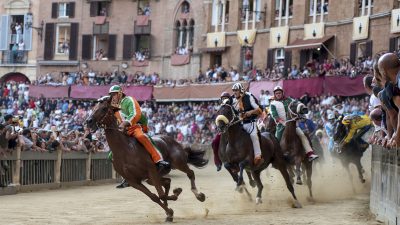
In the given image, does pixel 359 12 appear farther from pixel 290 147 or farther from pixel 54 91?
pixel 290 147

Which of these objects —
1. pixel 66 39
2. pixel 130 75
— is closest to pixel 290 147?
pixel 130 75

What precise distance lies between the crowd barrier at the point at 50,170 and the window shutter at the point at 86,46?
3907 cm

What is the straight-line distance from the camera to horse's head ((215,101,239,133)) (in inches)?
712

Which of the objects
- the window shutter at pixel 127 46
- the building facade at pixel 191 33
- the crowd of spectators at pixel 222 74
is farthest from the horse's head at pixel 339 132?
the window shutter at pixel 127 46

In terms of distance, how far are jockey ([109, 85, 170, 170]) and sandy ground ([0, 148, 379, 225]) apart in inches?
43.2

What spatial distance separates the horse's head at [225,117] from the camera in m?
18.1

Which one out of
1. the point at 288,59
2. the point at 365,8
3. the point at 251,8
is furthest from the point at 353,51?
the point at 251,8

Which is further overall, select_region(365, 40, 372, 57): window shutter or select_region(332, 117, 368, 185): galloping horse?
select_region(365, 40, 372, 57): window shutter

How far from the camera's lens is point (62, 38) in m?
69.8

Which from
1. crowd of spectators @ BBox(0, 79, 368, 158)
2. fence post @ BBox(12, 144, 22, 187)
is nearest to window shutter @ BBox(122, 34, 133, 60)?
crowd of spectators @ BBox(0, 79, 368, 158)

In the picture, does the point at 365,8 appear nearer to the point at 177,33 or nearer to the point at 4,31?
the point at 177,33

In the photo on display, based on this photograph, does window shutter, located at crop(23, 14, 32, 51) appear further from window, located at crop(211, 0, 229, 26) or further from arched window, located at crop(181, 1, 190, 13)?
window, located at crop(211, 0, 229, 26)

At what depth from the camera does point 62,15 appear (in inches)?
2744

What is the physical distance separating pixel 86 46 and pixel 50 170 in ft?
144
